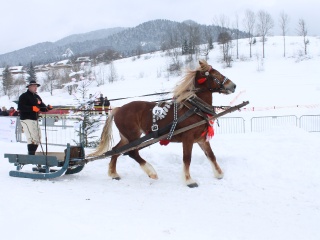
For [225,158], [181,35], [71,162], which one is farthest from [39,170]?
[181,35]

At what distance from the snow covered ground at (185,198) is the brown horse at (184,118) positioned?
462 mm

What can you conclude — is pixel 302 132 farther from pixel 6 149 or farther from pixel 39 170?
pixel 6 149

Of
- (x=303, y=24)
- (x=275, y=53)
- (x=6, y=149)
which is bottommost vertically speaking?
(x=6, y=149)

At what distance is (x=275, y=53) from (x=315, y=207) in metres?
49.8

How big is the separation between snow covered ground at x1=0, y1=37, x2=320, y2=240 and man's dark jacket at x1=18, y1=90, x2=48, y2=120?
1.27 metres

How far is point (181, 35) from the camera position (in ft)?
216

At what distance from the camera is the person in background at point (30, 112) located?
682 centimetres

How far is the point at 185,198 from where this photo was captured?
541 centimetres

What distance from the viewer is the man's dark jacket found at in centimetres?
681

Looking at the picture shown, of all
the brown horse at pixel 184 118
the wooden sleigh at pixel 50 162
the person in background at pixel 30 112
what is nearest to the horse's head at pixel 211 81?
the brown horse at pixel 184 118

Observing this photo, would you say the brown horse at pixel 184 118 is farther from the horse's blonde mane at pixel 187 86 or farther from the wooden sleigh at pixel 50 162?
the wooden sleigh at pixel 50 162

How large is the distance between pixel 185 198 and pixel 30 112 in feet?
12.0

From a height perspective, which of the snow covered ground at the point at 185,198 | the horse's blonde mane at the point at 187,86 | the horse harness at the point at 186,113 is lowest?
the snow covered ground at the point at 185,198

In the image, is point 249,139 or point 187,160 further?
point 249,139
